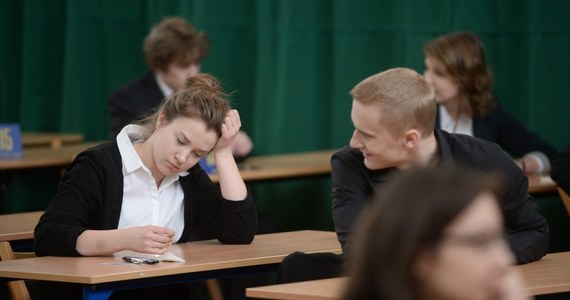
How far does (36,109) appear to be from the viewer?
7.31 metres

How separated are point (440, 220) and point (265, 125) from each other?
15.4ft

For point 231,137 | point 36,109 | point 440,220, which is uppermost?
point 440,220

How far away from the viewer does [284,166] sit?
5.14 meters

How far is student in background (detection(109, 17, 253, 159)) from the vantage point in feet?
18.3

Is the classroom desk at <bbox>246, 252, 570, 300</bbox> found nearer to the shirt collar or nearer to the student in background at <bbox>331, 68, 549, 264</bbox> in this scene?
the student in background at <bbox>331, 68, 549, 264</bbox>

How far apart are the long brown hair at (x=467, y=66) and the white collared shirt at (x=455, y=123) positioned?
0.04m

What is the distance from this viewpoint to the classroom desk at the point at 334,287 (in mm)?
2422

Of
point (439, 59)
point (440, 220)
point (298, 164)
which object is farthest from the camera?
point (298, 164)

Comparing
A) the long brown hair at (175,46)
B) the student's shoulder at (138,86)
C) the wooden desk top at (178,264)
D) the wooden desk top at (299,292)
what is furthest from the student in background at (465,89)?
the wooden desk top at (299,292)

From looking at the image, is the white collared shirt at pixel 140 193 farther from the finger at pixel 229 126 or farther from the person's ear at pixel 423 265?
the person's ear at pixel 423 265

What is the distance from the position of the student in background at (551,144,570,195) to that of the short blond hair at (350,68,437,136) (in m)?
1.16

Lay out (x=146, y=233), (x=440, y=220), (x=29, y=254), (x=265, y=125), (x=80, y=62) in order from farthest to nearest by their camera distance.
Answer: (x=80, y=62) → (x=265, y=125) → (x=29, y=254) → (x=146, y=233) → (x=440, y=220)

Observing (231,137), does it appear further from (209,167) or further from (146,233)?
(209,167)

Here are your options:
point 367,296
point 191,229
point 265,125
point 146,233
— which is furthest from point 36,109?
point 367,296
